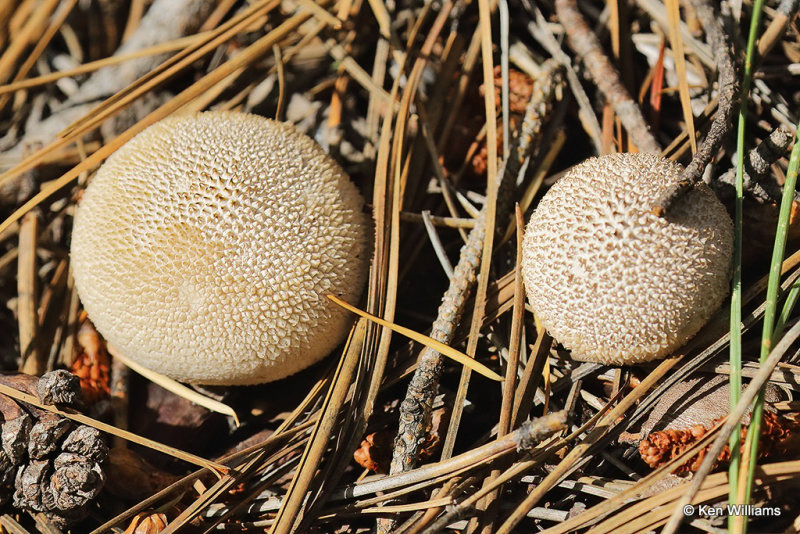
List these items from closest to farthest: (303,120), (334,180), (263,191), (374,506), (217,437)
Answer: (374,506) < (263,191) < (334,180) < (217,437) < (303,120)

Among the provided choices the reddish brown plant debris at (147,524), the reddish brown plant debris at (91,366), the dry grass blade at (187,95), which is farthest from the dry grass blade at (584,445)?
the dry grass blade at (187,95)

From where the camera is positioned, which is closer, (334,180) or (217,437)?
(334,180)

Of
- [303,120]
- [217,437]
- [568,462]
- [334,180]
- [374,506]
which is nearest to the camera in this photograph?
[568,462]

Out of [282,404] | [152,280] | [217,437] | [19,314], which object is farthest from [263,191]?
[19,314]

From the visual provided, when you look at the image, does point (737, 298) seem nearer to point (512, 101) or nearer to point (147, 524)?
point (512, 101)

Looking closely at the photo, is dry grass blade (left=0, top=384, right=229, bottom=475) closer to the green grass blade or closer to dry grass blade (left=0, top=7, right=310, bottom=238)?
dry grass blade (left=0, top=7, right=310, bottom=238)

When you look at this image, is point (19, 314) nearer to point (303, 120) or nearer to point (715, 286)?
point (303, 120)

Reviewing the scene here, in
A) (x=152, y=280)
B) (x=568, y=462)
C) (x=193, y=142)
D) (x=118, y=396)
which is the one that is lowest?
(x=118, y=396)
